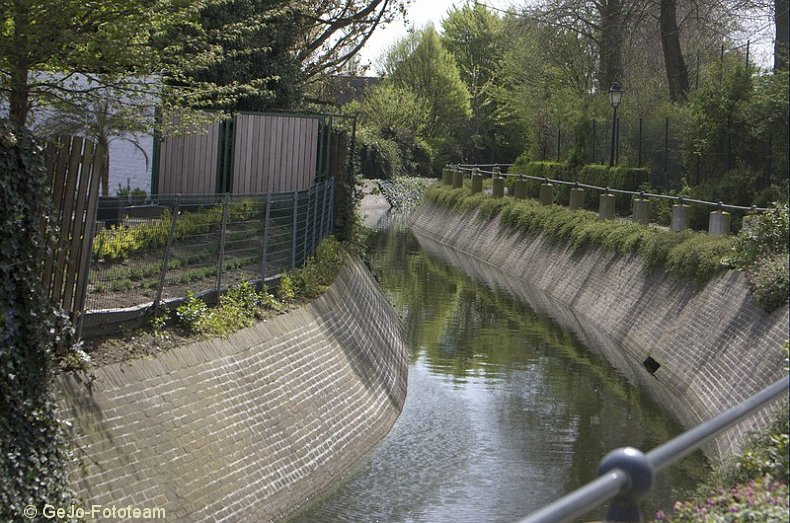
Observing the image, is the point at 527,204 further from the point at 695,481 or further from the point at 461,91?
the point at 461,91

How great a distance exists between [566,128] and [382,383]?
1089 inches

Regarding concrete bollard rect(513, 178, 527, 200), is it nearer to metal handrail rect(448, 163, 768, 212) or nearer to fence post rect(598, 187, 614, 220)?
metal handrail rect(448, 163, 768, 212)

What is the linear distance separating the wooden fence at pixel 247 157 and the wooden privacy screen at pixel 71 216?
12896 mm

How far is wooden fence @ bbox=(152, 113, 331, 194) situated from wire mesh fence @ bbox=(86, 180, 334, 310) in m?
6.01

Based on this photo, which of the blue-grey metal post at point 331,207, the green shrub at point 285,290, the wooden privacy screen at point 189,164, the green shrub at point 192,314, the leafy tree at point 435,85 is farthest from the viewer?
the leafy tree at point 435,85

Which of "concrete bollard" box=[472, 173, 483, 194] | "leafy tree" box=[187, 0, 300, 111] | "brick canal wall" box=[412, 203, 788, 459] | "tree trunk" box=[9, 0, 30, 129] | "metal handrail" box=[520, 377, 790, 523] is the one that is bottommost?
"brick canal wall" box=[412, 203, 788, 459]

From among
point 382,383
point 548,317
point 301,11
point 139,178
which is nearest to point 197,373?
point 382,383

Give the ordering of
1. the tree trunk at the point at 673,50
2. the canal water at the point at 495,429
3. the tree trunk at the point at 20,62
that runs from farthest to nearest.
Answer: the tree trunk at the point at 673,50 → the tree trunk at the point at 20,62 → the canal water at the point at 495,429

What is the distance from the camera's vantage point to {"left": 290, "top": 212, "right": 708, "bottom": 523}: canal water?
39.7 feet

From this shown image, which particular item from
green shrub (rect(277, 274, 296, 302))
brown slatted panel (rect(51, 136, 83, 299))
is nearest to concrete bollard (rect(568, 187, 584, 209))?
green shrub (rect(277, 274, 296, 302))

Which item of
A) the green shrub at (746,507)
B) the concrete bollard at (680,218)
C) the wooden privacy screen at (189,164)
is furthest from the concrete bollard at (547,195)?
the green shrub at (746,507)

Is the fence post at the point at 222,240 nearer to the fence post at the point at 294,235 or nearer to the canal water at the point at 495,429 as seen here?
the canal water at the point at 495,429

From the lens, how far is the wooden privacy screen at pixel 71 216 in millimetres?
9570

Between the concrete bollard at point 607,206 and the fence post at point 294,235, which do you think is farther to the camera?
the concrete bollard at point 607,206
